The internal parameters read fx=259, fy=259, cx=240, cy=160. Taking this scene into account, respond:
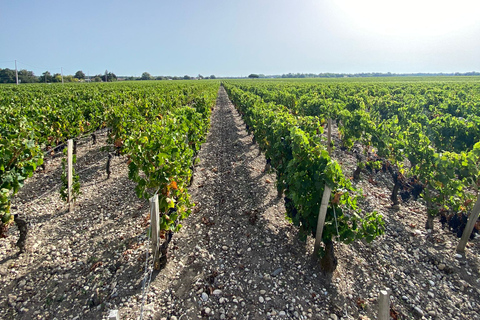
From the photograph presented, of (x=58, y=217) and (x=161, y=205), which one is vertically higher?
(x=161, y=205)

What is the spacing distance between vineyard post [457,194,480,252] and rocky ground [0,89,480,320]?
19cm

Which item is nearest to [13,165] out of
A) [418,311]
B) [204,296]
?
[204,296]

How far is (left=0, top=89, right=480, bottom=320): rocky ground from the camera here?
4.02m

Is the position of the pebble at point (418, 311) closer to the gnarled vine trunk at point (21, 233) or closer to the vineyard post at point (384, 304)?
the vineyard post at point (384, 304)

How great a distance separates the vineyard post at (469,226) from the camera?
16.4ft

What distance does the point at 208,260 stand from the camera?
505 centimetres

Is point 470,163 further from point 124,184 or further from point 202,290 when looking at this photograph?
point 124,184

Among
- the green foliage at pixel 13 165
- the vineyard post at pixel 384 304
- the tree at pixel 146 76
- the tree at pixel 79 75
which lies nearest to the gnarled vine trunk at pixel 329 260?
the vineyard post at pixel 384 304

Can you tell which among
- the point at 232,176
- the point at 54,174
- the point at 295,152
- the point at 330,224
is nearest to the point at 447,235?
the point at 330,224

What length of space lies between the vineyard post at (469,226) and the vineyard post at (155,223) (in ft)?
19.5

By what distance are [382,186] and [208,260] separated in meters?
6.52

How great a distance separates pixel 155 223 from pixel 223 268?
155 centimetres

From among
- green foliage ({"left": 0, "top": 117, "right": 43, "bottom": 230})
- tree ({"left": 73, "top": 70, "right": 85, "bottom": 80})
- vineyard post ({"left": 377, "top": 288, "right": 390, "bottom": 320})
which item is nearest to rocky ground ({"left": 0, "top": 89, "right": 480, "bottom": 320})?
green foliage ({"left": 0, "top": 117, "right": 43, "bottom": 230})

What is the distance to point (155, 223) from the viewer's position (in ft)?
14.4
